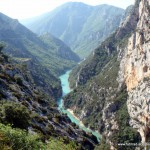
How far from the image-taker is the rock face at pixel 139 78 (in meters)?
156

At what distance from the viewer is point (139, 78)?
174 m

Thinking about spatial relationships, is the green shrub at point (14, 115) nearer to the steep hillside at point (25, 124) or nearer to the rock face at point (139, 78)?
the steep hillside at point (25, 124)

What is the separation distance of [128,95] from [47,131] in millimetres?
118589

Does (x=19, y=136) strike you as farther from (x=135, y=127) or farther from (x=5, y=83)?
(x=135, y=127)

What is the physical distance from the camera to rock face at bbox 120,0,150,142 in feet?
512

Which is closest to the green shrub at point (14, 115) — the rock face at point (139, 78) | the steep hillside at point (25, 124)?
the steep hillside at point (25, 124)

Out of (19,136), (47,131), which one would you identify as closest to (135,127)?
(47,131)

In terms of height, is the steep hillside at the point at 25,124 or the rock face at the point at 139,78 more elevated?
the rock face at the point at 139,78

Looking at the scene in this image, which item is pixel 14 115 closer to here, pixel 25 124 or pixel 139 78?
pixel 25 124

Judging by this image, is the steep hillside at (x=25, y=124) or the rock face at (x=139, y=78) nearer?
the steep hillside at (x=25, y=124)

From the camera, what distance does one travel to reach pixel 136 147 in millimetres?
140000

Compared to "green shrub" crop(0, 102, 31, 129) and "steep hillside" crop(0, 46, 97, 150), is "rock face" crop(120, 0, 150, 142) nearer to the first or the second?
"steep hillside" crop(0, 46, 97, 150)

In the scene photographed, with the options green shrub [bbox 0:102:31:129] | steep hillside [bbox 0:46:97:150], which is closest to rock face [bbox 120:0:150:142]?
steep hillside [bbox 0:46:97:150]

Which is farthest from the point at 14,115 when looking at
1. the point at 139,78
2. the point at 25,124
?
the point at 139,78
